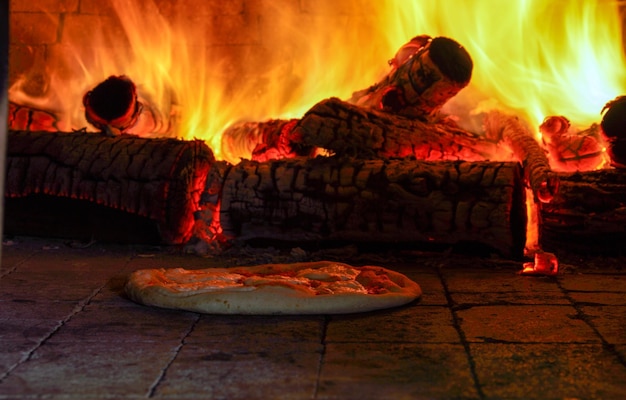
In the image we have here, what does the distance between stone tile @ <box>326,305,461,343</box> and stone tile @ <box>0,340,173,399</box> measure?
714mm

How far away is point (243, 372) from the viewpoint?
2869 millimetres

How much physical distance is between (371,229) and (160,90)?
108 inches

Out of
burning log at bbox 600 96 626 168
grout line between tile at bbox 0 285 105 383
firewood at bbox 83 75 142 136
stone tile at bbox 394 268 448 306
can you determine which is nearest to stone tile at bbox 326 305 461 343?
stone tile at bbox 394 268 448 306

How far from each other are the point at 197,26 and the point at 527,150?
10.2 ft

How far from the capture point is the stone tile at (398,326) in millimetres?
3316

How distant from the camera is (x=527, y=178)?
17.3 feet

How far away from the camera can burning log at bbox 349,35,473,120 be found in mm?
5848

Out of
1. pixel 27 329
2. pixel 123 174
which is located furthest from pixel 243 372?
pixel 123 174

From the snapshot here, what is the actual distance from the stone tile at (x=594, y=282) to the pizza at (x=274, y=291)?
2.95 feet

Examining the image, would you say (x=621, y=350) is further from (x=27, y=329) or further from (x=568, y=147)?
(x=568, y=147)

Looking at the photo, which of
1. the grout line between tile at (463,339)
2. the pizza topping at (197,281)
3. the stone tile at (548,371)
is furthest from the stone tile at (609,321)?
the pizza topping at (197,281)

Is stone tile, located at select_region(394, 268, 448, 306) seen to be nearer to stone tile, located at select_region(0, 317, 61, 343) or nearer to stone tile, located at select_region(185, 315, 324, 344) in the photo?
stone tile, located at select_region(185, 315, 324, 344)

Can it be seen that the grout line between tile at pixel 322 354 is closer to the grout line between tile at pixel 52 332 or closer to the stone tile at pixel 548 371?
the stone tile at pixel 548 371

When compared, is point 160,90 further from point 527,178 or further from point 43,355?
point 43,355
